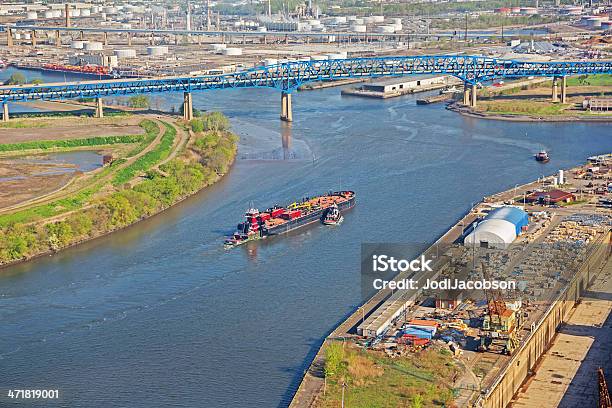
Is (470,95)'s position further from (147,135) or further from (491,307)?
(491,307)

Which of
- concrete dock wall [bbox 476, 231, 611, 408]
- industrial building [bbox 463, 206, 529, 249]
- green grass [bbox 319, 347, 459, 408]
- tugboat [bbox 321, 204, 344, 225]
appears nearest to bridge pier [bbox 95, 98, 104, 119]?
tugboat [bbox 321, 204, 344, 225]

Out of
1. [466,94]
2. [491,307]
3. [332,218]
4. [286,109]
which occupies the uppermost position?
[466,94]

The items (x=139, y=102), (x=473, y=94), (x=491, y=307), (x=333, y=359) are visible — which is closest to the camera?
(x=333, y=359)

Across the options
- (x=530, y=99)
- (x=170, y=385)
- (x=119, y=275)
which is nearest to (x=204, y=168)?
(x=119, y=275)

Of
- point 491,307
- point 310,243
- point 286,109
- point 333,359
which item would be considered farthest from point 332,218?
point 286,109

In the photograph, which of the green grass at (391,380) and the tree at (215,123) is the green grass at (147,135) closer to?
the tree at (215,123)

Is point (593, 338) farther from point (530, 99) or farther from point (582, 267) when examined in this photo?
point (530, 99)

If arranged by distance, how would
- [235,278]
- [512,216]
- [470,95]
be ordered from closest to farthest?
[235,278]
[512,216]
[470,95]
